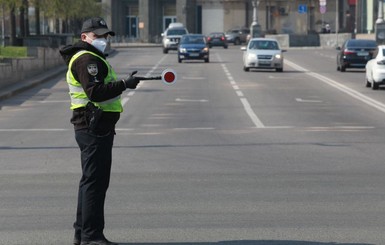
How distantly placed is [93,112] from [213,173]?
5.63 m

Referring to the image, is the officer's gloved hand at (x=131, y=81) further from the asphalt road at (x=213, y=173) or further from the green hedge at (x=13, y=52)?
the green hedge at (x=13, y=52)

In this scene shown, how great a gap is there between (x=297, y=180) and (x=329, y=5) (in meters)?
111

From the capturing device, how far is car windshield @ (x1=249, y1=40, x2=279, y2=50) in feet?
161

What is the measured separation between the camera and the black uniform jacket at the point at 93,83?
852cm

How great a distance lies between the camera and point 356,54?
159 ft

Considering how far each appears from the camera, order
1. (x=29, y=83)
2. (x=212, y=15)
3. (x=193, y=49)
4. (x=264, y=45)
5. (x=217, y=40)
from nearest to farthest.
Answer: (x=29, y=83) → (x=264, y=45) → (x=193, y=49) → (x=217, y=40) → (x=212, y=15)

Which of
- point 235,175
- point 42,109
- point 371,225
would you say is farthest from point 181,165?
point 42,109

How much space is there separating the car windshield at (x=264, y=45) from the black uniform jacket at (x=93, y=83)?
133ft

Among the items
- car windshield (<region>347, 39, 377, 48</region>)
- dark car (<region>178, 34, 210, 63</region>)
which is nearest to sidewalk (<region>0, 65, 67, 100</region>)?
dark car (<region>178, 34, 210, 63</region>)

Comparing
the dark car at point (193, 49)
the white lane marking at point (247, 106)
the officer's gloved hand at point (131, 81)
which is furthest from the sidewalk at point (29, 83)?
the officer's gloved hand at point (131, 81)

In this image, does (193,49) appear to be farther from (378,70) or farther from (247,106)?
(247,106)

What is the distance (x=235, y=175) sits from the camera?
13820mm

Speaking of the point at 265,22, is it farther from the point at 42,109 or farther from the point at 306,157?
the point at 306,157

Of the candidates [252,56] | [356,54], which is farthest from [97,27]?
[356,54]
